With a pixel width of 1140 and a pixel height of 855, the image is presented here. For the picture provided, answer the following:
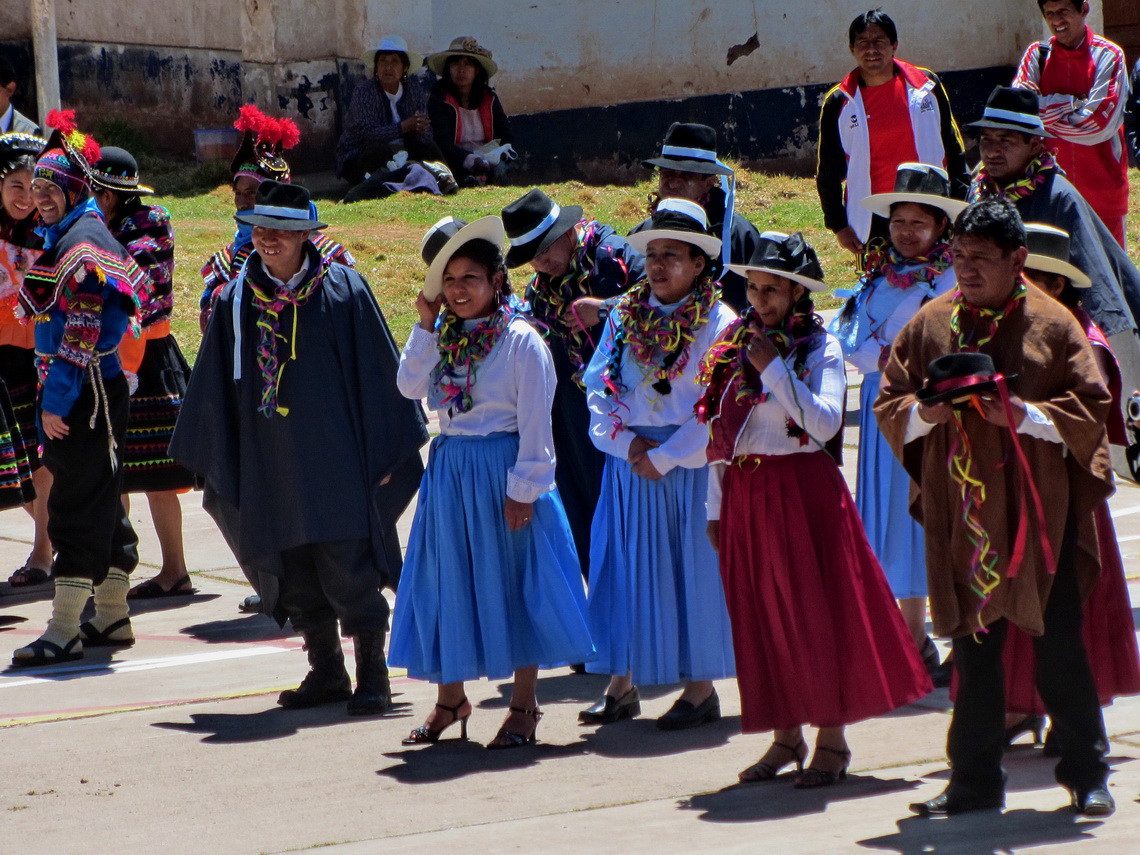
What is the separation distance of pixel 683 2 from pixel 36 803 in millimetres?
15675

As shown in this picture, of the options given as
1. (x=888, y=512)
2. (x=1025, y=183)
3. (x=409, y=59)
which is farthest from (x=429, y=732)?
(x=409, y=59)

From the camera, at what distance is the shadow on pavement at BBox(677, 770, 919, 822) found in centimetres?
517

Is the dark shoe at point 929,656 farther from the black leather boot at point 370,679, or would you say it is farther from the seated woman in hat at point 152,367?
the seated woman in hat at point 152,367

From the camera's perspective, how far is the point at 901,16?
19.6 metres

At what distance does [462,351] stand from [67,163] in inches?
98.1

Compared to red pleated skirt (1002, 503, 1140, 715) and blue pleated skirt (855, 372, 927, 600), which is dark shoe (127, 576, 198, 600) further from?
red pleated skirt (1002, 503, 1140, 715)

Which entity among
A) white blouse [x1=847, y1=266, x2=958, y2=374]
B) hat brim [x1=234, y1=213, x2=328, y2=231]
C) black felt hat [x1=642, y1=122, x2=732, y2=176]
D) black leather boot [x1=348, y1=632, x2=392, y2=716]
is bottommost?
black leather boot [x1=348, y1=632, x2=392, y2=716]

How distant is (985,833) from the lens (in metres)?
4.78

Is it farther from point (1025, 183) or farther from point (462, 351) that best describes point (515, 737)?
point (1025, 183)

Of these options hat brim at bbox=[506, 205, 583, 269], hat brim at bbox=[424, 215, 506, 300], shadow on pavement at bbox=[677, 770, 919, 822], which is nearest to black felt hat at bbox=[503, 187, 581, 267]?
hat brim at bbox=[506, 205, 583, 269]

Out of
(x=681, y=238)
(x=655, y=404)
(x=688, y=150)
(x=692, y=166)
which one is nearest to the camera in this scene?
(x=681, y=238)

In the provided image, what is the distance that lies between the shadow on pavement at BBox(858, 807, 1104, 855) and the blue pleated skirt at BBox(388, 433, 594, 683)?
161 centimetres

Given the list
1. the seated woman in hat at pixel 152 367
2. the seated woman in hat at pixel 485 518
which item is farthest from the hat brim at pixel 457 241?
the seated woman in hat at pixel 152 367

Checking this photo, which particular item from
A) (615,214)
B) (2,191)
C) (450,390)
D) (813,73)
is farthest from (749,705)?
(813,73)
